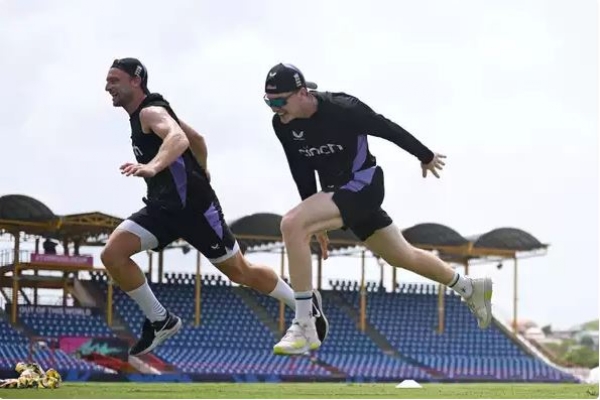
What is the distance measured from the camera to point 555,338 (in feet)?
464

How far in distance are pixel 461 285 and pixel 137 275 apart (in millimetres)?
3373

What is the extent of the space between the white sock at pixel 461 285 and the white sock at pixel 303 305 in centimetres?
193

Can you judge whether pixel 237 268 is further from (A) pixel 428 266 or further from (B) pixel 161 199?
(A) pixel 428 266

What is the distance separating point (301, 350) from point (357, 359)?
4264cm

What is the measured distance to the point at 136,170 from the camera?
10.7 meters

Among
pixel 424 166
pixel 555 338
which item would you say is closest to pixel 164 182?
pixel 424 166

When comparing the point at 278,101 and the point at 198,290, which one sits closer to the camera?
the point at 278,101

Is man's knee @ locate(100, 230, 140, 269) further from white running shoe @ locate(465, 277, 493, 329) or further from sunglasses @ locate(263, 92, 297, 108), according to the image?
white running shoe @ locate(465, 277, 493, 329)

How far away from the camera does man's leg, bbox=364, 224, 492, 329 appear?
12.1 metres

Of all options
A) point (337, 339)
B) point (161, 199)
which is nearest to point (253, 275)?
point (161, 199)

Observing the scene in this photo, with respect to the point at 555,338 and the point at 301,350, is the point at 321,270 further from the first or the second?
the point at 555,338

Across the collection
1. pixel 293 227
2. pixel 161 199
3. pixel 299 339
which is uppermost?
pixel 161 199

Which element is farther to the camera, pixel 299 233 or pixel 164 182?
pixel 164 182

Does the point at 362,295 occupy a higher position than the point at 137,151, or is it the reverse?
the point at 137,151
